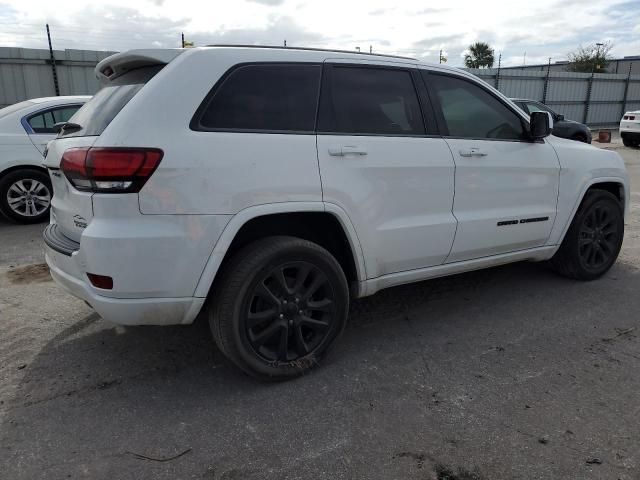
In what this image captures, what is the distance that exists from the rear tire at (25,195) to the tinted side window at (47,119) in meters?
0.56

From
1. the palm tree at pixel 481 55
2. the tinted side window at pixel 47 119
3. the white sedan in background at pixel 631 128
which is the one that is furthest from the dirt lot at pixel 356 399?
the palm tree at pixel 481 55

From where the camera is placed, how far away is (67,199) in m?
2.91

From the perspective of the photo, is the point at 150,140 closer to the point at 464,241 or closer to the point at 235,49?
the point at 235,49

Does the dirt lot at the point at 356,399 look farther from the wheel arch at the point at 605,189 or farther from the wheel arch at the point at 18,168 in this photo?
the wheel arch at the point at 18,168

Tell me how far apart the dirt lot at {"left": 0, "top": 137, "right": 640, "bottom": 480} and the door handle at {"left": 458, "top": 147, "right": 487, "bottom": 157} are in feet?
4.03

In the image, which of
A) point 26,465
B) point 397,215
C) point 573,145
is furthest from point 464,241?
point 26,465

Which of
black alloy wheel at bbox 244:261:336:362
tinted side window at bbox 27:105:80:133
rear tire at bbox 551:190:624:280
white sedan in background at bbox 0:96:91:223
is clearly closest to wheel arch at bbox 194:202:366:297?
black alloy wheel at bbox 244:261:336:362

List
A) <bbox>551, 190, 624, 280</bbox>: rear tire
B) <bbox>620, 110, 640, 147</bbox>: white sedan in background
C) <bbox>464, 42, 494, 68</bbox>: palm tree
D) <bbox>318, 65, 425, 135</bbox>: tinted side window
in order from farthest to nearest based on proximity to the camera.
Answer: <bbox>464, 42, 494, 68</bbox>: palm tree → <bbox>620, 110, 640, 147</bbox>: white sedan in background → <bbox>551, 190, 624, 280</bbox>: rear tire → <bbox>318, 65, 425, 135</bbox>: tinted side window

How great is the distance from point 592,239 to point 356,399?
9.86 ft

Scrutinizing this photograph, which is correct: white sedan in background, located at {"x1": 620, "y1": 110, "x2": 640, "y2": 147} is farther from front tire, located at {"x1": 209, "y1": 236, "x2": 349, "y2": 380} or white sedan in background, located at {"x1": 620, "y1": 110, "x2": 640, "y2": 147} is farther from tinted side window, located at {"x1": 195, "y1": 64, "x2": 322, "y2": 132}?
front tire, located at {"x1": 209, "y1": 236, "x2": 349, "y2": 380}

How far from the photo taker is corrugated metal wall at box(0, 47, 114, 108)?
43.1 feet

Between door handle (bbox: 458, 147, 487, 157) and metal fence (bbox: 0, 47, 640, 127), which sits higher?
metal fence (bbox: 0, 47, 640, 127)

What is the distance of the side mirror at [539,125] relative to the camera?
3.96 m

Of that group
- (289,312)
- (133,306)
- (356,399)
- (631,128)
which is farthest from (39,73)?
(631,128)
